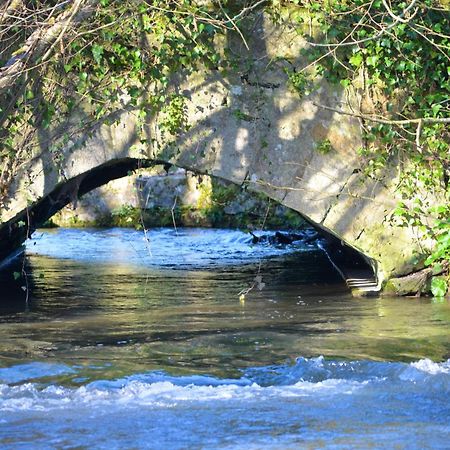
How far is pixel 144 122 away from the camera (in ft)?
32.3

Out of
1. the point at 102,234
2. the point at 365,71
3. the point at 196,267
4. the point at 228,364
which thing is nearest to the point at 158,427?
the point at 228,364

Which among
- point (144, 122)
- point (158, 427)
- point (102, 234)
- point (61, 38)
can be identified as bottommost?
point (158, 427)

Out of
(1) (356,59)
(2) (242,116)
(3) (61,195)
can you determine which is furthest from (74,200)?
(1) (356,59)

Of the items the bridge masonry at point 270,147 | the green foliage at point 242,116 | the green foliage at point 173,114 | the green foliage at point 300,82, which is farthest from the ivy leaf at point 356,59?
the green foliage at point 173,114

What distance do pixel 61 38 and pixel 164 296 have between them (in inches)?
115

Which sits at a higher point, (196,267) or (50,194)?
(50,194)

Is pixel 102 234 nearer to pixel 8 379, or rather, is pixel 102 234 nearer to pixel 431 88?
pixel 431 88

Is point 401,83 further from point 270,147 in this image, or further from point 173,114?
point 173,114

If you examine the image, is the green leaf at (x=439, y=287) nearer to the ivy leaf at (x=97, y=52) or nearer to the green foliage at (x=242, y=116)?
the green foliage at (x=242, y=116)

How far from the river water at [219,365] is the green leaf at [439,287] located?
7.7 inches

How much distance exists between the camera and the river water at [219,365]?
5.87m

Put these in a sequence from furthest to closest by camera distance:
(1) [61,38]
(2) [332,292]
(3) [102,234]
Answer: (3) [102,234] → (2) [332,292] → (1) [61,38]

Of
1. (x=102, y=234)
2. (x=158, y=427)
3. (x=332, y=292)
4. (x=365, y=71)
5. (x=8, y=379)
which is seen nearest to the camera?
(x=158, y=427)

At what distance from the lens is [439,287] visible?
981cm
